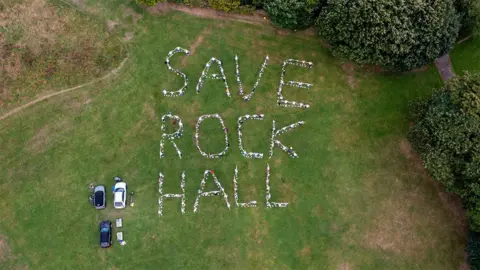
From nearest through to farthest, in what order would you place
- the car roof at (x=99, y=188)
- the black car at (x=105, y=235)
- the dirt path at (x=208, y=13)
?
1. the black car at (x=105, y=235)
2. the car roof at (x=99, y=188)
3. the dirt path at (x=208, y=13)

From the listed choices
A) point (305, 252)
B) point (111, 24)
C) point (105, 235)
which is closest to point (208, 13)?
point (111, 24)

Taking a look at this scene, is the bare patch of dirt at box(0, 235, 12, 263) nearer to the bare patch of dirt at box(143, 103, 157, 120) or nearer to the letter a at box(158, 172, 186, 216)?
the letter a at box(158, 172, 186, 216)

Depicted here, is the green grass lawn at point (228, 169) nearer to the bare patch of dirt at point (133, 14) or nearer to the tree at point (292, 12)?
the bare patch of dirt at point (133, 14)

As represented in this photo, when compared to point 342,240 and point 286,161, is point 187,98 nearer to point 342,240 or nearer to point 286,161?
point 286,161

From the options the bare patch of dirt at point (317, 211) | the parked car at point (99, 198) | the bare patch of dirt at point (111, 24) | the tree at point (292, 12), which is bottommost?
the parked car at point (99, 198)

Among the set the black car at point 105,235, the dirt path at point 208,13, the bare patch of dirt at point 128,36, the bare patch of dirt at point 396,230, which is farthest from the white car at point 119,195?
the bare patch of dirt at point 396,230

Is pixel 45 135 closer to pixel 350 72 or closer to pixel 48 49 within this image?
pixel 48 49

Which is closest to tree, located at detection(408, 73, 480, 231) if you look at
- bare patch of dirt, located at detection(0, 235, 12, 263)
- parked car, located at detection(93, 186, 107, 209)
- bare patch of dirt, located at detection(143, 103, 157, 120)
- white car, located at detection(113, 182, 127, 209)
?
bare patch of dirt, located at detection(143, 103, 157, 120)
